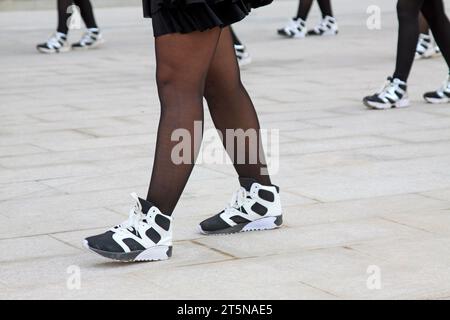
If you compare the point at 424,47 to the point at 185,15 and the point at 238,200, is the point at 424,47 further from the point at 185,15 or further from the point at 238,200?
the point at 185,15

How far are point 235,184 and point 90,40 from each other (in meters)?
6.32

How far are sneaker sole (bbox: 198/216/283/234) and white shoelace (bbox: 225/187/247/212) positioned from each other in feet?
0.23

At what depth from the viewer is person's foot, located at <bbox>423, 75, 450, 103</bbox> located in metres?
7.28

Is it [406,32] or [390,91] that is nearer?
[406,32]

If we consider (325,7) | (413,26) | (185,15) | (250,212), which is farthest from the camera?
(325,7)

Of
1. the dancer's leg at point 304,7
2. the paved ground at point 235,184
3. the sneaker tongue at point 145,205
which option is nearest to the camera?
the paved ground at point 235,184

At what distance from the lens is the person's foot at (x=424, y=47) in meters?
9.62

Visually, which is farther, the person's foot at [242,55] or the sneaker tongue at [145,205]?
the person's foot at [242,55]

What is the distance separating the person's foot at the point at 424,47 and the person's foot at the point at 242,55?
147 cm

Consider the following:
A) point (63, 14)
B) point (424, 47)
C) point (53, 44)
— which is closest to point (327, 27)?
point (424, 47)

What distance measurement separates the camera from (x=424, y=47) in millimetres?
9664

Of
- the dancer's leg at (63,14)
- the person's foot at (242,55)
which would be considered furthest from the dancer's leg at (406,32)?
the dancer's leg at (63,14)

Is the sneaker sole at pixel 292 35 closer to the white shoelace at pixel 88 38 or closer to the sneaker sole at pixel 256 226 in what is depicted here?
the white shoelace at pixel 88 38

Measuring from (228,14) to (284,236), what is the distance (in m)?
0.87
